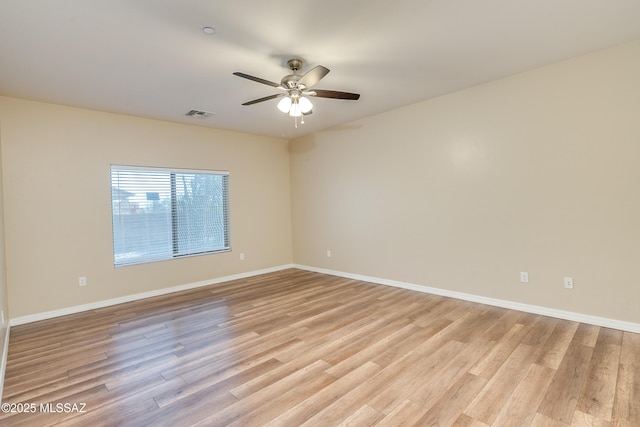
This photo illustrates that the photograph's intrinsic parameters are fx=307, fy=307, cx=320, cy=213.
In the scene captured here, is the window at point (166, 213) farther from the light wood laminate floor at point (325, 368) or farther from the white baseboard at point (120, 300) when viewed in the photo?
the light wood laminate floor at point (325, 368)

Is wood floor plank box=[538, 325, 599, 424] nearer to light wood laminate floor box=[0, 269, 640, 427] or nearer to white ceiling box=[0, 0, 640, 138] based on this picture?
light wood laminate floor box=[0, 269, 640, 427]

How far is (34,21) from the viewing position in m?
2.11

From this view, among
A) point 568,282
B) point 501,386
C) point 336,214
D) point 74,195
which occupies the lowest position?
point 501,386

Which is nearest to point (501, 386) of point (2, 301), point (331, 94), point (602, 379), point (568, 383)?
point (568, 383)

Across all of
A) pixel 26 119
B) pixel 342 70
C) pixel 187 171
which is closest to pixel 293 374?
pixel 342 70

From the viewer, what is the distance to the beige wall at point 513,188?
9.32 feet

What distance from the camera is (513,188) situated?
344 cm

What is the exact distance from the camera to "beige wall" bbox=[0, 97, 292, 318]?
3531mm

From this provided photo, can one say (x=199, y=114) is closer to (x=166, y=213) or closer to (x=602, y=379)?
(x=166, y=213)

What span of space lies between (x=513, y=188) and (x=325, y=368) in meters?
2.80

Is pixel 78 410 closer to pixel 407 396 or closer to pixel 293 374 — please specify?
pixel 293 374

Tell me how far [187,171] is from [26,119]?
190cm

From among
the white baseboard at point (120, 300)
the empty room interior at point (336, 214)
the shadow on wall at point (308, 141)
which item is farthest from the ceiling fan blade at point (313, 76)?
the white baseboard at point (120, 300)

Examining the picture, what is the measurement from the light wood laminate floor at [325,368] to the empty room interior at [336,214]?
2cm
